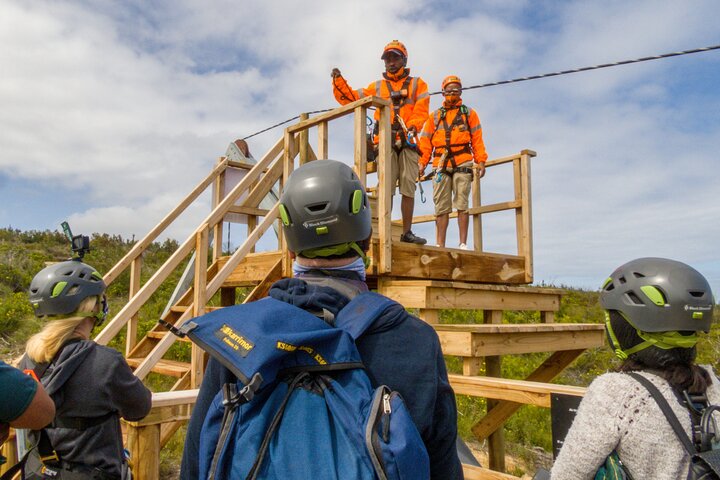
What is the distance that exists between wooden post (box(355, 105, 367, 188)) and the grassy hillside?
4.10m

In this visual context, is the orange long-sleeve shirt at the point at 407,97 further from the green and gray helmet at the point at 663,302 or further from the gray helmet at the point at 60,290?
the green and gray helmet at the point at 663,302

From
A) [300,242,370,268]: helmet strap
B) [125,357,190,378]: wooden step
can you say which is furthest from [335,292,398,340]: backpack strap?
[125,357,190,378]: wooden step

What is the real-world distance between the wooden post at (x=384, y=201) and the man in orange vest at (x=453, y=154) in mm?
1688

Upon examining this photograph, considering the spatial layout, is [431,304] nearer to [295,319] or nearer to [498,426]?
[498,426]

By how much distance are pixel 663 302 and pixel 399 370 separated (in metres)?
1.01

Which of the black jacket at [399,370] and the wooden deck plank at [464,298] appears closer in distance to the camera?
the black jacket at [399,370]

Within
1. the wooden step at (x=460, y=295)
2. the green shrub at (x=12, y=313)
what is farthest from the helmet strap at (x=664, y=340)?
the green shrub at (x=12, y=313)

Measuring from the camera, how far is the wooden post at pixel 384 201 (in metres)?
4.89

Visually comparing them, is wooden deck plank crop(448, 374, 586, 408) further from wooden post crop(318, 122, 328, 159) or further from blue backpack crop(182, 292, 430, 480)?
wooden post crop(318, 122, 328, 159)

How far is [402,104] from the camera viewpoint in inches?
246

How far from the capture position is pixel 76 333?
2.66 m

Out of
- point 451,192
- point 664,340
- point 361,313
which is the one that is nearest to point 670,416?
point 664,340

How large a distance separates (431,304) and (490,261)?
166 centimetres

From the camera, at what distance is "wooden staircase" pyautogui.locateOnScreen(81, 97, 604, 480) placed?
453 centimetres
